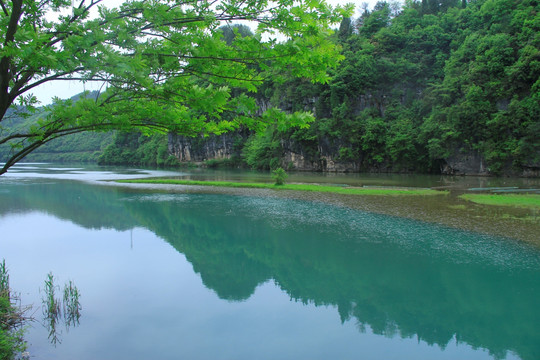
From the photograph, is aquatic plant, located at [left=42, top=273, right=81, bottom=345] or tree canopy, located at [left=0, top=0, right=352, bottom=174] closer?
tree canopy, located at [left=0, top=0, right=352, bottom=174]

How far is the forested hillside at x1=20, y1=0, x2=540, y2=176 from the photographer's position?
45000 millimetres

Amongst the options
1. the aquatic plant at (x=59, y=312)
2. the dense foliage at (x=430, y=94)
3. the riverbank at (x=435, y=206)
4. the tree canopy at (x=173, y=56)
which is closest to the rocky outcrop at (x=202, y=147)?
the dense foliage at (x=430, y=94)

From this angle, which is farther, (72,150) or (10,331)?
(72,150)

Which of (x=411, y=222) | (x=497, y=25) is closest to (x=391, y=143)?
(x=497, y=25)

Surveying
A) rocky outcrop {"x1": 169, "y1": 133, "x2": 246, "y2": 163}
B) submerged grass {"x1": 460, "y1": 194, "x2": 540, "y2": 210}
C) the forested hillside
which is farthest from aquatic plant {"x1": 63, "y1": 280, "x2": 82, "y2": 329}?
rocky outcrop {"x1": 169, "y1": 133, "x2": 246, "y2": 163}

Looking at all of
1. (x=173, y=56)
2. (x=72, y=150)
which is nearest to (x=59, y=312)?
(x=173, y=56)

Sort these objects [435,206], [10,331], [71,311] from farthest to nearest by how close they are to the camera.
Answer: [435,206], [71,311], [10,331]

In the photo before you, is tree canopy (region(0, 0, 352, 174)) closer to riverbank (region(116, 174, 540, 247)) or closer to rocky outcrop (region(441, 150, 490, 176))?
Result: riverbank (region(116, 174, 540, 247))

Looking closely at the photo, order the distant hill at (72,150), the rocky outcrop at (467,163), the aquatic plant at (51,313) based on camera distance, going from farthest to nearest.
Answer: the distant hill at (72,150), the rocky outcrop at (467,163), the aquatic plant at (51,313)

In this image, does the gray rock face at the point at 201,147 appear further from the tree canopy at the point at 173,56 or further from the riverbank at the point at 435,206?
the tree canopy at the point at 173,56

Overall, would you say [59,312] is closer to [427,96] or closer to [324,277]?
[324,277]

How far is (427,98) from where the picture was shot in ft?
192

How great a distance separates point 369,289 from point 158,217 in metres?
14.3

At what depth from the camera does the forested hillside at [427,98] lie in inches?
1772
